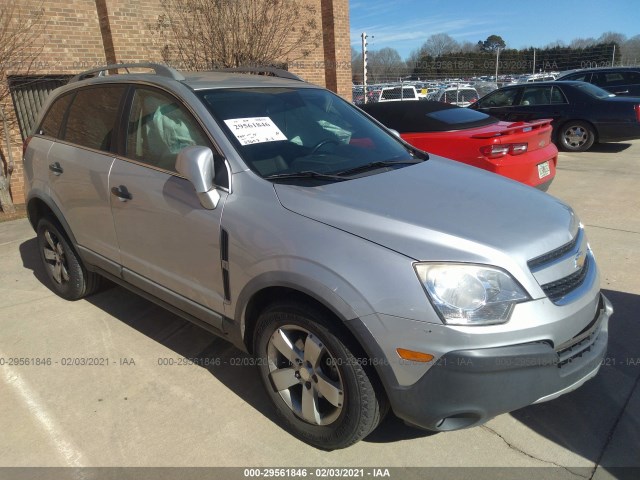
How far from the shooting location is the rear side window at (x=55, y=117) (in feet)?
13.2

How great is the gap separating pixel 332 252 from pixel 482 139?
353 cm

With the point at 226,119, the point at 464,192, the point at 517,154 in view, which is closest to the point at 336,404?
the point at 464,192

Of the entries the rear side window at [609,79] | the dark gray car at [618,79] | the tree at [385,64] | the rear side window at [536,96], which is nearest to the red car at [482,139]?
the rear side window at [536,96]

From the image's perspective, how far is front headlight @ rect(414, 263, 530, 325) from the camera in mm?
2002

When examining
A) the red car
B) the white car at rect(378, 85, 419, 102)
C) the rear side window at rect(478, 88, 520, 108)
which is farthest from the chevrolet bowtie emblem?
the white car at rect(378, 85, 419, 102)

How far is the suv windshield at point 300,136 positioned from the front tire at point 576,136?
8.81 m

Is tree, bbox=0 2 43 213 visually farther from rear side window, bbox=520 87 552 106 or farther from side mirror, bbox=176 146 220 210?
rear side window, bbox=520 87 552 106

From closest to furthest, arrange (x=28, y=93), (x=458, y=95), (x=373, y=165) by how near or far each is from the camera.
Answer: (x=373, y=165), (x=28, y=93), (x=458, y=95)

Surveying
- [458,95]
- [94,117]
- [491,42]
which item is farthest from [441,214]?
[491,42]

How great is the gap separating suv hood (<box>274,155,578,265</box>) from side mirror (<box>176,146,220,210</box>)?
36cm

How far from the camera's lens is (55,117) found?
411 cm

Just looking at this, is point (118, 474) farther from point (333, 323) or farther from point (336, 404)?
point (333, 323)

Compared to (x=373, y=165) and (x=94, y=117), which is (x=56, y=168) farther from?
(x=373, y=165)

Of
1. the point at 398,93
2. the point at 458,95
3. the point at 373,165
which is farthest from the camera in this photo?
the point at 398,93
